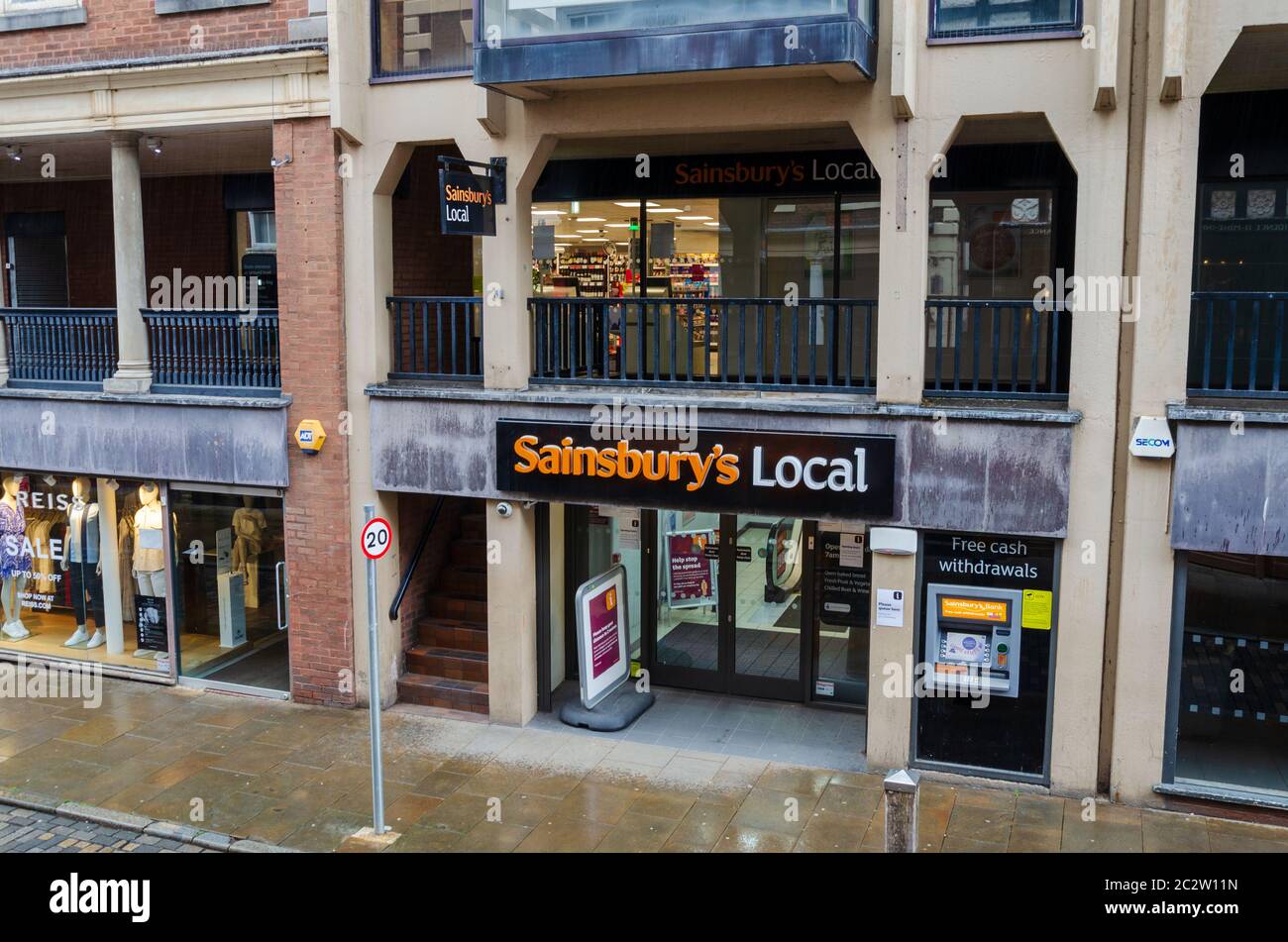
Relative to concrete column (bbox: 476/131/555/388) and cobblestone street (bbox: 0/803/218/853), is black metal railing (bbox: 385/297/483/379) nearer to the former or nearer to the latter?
concrete column (bbox: 476/131/555/388)

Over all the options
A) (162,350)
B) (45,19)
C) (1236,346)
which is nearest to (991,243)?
(1236,346)

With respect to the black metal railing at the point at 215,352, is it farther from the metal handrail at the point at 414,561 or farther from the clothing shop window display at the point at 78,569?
the metal handrail at the point at 414,561

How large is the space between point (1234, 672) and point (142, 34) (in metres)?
12.2

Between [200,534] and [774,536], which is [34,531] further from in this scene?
[774,536]

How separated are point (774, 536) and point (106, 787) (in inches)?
266

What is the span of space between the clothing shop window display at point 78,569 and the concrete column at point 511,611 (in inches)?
165

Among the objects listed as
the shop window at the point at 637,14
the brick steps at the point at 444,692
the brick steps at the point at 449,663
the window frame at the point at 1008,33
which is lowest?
the brick steps at the point at 444,692

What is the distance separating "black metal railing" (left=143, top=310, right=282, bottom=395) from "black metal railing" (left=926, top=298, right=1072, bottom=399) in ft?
22.4

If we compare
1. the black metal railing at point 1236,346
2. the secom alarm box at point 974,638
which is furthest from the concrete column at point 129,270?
the black metal railing at point 1236,346

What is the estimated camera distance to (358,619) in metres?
12.4

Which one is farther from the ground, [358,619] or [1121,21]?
[1121,21]

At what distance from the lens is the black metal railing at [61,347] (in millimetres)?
13773

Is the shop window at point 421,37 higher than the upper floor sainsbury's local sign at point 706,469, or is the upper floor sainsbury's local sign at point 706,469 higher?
the shop window at point 421,37

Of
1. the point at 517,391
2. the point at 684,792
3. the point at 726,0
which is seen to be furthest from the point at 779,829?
the point at 726,0
